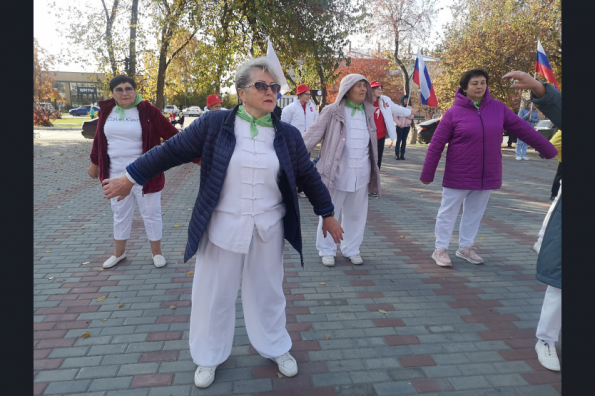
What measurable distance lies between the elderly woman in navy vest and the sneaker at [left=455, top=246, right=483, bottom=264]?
2.92m

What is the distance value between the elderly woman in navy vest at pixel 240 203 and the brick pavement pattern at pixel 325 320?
37 cm

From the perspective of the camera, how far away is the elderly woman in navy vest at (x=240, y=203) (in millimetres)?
2428

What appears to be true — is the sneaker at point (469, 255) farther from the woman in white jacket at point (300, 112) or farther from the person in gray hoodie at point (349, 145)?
the woman in white jacket at point (300, 112)

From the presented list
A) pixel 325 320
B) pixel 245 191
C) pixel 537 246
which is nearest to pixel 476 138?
pixel 537 246

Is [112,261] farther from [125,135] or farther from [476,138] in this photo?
[476,138]

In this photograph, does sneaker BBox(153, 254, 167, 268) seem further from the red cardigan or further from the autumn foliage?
the autumn foliage

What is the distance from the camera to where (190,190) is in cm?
925

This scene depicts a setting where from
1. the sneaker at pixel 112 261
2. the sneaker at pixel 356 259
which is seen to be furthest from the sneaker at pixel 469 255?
the sneaker at pixel 112 261

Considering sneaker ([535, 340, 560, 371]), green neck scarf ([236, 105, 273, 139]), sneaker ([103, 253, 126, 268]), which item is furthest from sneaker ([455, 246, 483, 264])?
sneaker ([103, 253, 126, 268])

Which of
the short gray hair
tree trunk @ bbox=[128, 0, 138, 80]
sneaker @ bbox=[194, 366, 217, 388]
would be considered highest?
tree trunk @ bbox=[128, 0, 138, 80]

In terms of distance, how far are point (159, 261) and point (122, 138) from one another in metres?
1.43

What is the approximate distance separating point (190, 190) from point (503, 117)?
6.82 meters

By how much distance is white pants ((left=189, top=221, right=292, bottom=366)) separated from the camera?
2578 millimetres

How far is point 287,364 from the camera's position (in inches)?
108
